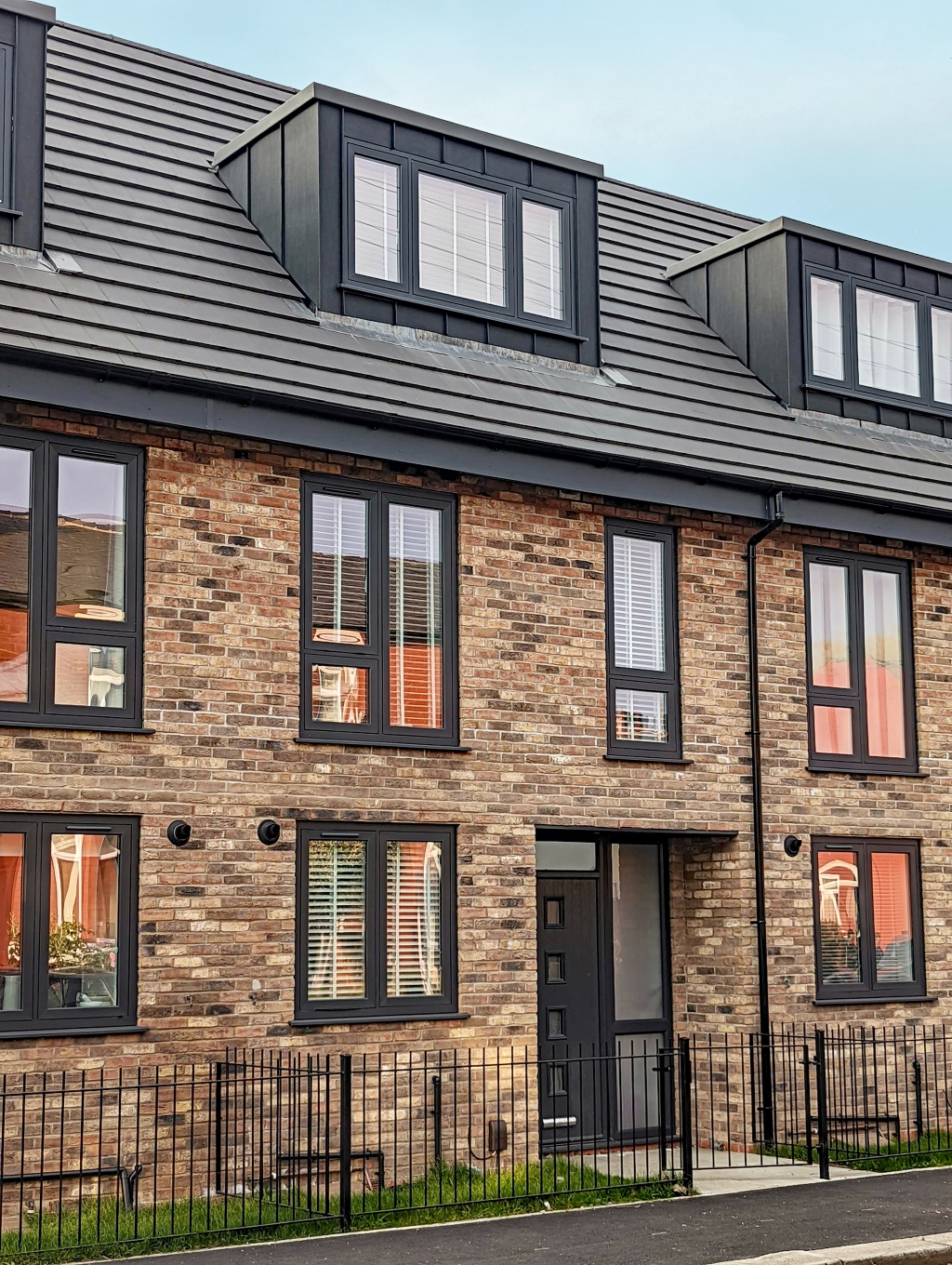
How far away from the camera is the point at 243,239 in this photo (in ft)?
45.1

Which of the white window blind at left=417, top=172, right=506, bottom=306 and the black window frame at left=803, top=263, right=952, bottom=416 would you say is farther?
the black window frame at left=803, top=263, right=952, bottom=416

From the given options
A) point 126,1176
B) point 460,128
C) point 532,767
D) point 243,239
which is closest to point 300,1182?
point 126,1176

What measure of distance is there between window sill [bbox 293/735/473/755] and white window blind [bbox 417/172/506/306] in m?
3.95

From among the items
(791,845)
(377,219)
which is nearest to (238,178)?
(377,219)

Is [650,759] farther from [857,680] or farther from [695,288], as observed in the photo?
[695,288]

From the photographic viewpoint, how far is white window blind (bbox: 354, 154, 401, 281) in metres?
13.6

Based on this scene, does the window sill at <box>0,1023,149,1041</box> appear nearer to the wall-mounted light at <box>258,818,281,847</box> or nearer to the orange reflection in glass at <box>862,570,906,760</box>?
the wall-mounted light at <box>258,818,281,847</box>

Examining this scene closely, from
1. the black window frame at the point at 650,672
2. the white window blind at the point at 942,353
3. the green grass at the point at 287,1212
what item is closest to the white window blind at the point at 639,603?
the black window frame at the point at 650,672

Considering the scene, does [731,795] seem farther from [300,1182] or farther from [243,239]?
[243,239]

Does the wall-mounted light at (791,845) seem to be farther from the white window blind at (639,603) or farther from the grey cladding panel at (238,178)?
the grey cladding panel at (238,178)

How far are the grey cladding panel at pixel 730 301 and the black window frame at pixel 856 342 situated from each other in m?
0.68

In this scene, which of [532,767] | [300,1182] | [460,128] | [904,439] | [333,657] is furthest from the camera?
[904,439]

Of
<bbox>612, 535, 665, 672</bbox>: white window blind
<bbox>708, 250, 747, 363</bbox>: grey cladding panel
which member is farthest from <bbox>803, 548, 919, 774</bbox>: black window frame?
<bbox>708, 250, 747, 363</bbox>: grey cladding panel

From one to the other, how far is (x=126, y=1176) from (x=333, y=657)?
3930 mm
